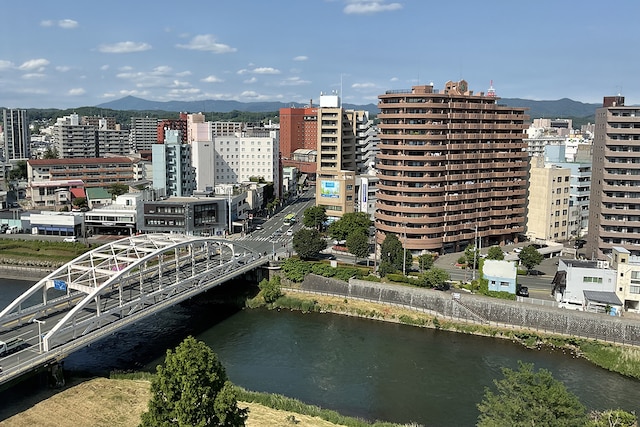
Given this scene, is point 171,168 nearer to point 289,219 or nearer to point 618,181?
point 289,219

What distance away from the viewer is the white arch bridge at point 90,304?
80.6 feet

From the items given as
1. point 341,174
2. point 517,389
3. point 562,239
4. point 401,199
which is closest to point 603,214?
point 562,239

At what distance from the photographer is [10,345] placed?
2498cm

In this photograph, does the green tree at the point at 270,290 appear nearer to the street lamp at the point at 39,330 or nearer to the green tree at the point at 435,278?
the green tree at the point at 435,278

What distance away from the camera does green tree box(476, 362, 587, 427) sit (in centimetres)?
1641

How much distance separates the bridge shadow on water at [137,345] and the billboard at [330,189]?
64.4 ft

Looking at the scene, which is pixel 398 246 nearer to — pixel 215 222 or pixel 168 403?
pixel 215 222

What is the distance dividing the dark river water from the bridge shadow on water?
0.31 ft

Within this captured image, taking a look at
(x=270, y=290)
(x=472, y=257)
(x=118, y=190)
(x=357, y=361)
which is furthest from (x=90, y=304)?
(x=118, y=190)

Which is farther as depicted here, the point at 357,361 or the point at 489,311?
the point at 489,311

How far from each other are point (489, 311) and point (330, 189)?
2792 cm

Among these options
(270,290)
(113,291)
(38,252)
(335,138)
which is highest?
(335,138)

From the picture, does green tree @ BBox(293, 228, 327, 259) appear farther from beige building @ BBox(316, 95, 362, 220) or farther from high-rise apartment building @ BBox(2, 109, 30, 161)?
high-rise apartment building @ BBox(2, 109, 30, 161)

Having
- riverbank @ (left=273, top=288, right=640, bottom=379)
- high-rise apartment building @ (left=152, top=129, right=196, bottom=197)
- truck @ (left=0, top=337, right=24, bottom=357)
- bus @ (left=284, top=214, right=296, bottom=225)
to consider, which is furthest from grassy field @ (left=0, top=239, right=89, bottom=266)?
truck @ (left=0, top=337, right=24, bottom=357)
